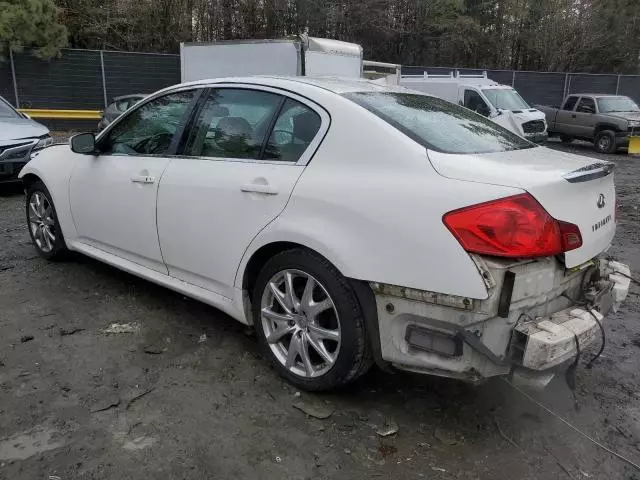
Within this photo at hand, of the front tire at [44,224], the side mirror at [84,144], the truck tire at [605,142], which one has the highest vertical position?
the side mirror at [84,144]

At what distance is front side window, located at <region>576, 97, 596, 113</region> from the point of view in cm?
1795

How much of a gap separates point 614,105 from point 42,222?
1756 centimetres

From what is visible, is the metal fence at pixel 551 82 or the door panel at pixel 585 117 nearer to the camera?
the door panel at pixel 585 117

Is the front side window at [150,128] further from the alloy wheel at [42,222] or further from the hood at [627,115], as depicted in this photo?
the hood at [627,115]

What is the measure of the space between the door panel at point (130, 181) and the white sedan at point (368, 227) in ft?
0.06

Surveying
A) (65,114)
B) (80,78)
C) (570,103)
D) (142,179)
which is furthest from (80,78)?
(142,179)

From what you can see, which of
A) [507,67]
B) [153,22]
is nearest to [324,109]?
[153,22]

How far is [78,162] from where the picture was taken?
4.58m

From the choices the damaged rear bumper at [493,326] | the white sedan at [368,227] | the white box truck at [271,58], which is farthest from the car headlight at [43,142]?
the damaged rear bumper at [493,326]

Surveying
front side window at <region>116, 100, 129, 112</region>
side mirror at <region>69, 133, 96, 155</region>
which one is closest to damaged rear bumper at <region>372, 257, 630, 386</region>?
side mirror at <region>69, 133, 96, 155</region>

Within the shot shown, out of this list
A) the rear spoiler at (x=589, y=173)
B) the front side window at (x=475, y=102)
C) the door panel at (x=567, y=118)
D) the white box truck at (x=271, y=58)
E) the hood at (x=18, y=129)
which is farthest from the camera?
the door panel at (x=567, y=118)

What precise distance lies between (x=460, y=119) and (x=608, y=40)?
1146 inches

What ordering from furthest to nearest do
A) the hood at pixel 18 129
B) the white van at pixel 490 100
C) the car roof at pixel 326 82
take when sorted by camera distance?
the white van at pixel 490 100, the hood at pixel 18 129, the car roof at pixel 326 82

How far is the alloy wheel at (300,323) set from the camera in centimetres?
299
